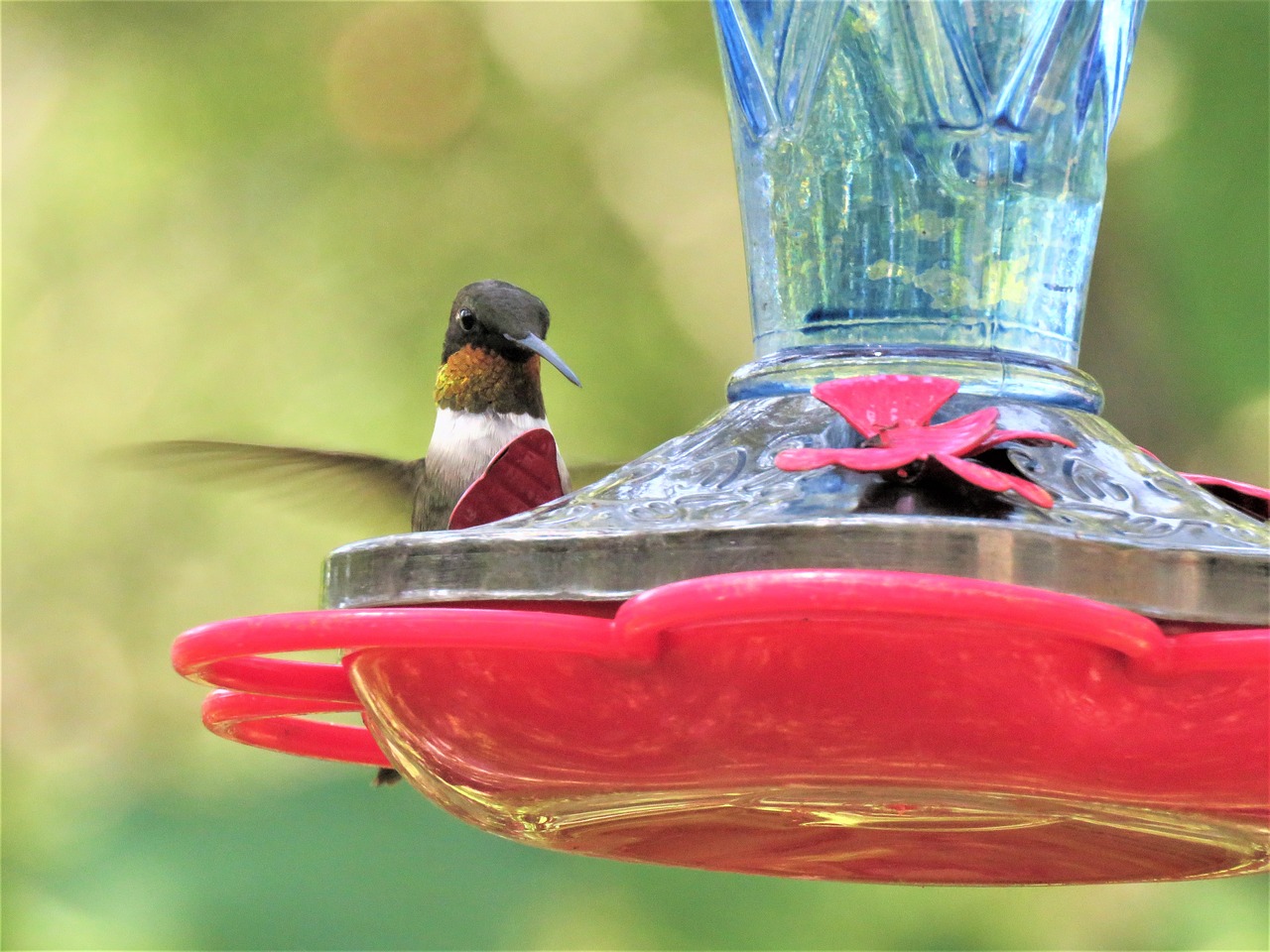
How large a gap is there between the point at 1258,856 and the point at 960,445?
0.52 meters

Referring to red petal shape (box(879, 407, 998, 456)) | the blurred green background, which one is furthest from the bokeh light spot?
red petal shape (box(879, 407, 998, 456))

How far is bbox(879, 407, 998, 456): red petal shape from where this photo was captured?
49.9 inches

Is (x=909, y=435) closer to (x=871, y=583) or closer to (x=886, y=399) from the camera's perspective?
(x=886, y=399)

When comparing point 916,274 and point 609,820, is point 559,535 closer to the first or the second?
point 609,820

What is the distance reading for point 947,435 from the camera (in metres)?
1.30

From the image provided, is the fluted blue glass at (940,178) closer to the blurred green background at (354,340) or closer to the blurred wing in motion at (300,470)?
the blurred wing in motion at (300,470)

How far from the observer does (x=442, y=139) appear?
15.1ft

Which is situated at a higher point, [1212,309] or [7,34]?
[7,34]

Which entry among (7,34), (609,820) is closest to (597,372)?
(7,34)

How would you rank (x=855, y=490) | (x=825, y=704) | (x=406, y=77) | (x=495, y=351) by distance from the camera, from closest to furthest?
(x=825, y=704), (x=855, y=490), (x=495, y=351), (x=406, y=77)

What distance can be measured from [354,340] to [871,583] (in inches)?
133

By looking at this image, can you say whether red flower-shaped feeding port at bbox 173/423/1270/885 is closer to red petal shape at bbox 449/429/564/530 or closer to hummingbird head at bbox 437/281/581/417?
red petal shape at bbox 449/429/564/530

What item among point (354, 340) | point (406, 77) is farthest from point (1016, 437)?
point (406, 77)

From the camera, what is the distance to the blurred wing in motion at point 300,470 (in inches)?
102
